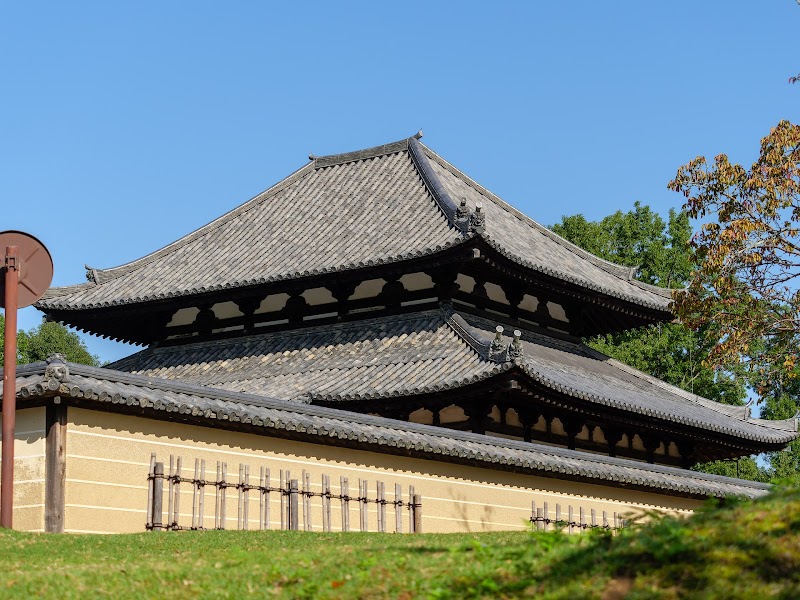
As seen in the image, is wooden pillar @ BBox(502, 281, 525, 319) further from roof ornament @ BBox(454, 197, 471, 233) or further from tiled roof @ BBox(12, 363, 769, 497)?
tiled roof @ BBox(12, 363, 769, 497)

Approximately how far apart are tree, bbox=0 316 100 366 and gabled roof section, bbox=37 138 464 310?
118 feet

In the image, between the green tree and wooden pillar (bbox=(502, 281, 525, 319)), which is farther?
the green tree

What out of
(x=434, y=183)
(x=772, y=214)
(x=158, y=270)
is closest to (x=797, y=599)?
(x=772, y=214)

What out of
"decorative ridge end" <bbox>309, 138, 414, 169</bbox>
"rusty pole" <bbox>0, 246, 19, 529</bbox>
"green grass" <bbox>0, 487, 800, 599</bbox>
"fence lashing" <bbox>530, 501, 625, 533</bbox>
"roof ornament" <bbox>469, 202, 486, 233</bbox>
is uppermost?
"decorative ridge end" <bbox>309, 138, 414, 169</bbox>

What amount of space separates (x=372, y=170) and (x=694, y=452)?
38.8ft

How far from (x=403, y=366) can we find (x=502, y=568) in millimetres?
16664

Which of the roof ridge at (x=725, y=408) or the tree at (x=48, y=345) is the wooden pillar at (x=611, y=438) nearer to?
the roof ridge at (x=725, y=408)

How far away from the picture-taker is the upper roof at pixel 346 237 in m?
29.8

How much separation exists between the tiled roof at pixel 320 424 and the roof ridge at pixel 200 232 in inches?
533

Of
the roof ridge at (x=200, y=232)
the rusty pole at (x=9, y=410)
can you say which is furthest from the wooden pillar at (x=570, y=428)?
the rusty pole at (x=9, y=410)

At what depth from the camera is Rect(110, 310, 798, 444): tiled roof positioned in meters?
26.2

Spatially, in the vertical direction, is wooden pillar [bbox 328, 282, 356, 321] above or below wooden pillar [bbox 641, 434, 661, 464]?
above

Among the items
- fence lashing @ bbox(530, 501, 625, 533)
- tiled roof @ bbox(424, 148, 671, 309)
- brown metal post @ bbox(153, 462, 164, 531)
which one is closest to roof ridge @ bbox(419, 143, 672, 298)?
tiled roof @ bbox(424, 148, 671, 309)

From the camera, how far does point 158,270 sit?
3309 cm
